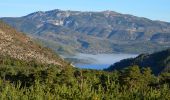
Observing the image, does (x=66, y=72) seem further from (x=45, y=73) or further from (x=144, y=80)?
(x=144, y=80)

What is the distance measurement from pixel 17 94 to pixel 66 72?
65965mm

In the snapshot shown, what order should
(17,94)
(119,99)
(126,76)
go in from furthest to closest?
(126,76), (17,94), (119,99)

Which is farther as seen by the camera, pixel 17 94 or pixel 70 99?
pixel 17 94

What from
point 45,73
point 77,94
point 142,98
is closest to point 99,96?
point 77,94

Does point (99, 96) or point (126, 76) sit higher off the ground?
point (99, 96)

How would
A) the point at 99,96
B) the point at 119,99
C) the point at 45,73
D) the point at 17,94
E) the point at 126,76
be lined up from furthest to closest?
the point at 45,73 → the point at 126,76 → the point at 17,94 → the point at 119,99 → the point at 99,96

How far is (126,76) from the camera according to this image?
372 feet

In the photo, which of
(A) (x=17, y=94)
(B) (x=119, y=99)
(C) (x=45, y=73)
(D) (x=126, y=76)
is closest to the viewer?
(B) (x=119, y=99)

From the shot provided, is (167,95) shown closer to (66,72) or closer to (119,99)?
(119,99)

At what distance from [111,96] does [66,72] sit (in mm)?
70002

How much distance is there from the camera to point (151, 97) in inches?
1957

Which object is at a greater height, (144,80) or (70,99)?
(70,99)

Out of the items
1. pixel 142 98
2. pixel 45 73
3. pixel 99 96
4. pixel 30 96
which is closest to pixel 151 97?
pixel 142 98

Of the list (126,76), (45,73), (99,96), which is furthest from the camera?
(45,73)
